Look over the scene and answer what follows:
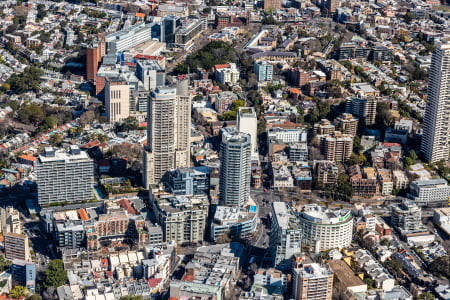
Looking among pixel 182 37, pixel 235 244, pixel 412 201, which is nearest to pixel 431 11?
pixel 182 37

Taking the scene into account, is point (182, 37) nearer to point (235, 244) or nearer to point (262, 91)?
point (262, 91)

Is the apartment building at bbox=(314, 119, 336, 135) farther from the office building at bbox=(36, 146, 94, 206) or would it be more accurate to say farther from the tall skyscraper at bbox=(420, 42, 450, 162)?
the office building at bbox=(36, 146, 94, 206)

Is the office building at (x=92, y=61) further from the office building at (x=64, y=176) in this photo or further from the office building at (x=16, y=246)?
the office building at (x=16, y=246)

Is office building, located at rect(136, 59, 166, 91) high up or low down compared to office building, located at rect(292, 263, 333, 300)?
up

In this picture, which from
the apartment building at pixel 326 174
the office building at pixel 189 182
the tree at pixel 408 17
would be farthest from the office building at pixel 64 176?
the tree at pixel 408 17

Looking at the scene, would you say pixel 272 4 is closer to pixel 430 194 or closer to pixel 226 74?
pixel 226 74

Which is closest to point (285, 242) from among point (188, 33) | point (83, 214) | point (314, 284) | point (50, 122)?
point (314, 284)

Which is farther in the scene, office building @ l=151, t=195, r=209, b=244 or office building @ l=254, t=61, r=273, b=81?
office building @ l=254, t=61, r=273, b=81

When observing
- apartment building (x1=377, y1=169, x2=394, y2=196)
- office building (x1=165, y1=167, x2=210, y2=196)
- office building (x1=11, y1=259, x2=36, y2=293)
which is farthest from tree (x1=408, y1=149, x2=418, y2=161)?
office building (x1=11, y1=259, x2=36, y2=293)
